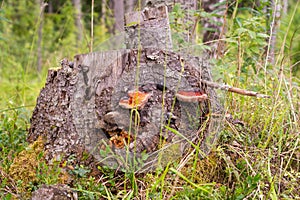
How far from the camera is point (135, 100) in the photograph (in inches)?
85.0

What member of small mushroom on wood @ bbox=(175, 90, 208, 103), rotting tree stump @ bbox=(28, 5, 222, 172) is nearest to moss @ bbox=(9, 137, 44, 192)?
rotting tree stump @ bbox=(28, 5, 222, 172)

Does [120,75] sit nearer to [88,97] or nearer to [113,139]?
[88,97]

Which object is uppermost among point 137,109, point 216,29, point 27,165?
point 216,29

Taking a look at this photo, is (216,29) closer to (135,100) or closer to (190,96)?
(190,96)

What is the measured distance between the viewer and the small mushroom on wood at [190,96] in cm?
219

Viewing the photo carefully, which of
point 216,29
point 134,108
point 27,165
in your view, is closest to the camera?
point 134,108

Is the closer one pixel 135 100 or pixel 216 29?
pixel 135 100

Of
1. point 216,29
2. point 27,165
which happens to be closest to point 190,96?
point 27,165

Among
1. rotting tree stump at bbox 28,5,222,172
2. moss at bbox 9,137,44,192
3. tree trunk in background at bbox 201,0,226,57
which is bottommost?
moss at bbox 9,137,44,192

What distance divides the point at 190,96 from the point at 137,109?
0.30 meters

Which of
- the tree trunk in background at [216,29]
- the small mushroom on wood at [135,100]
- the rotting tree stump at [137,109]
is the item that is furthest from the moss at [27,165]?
the tree trunk in background at [216,29]

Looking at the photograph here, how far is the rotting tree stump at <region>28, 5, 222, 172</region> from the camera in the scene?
7.18ft

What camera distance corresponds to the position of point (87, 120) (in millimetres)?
2258

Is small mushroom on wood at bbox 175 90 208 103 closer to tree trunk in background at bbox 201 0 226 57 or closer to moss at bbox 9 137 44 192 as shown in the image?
tree trunk in background at bbox 201 0 226 57
